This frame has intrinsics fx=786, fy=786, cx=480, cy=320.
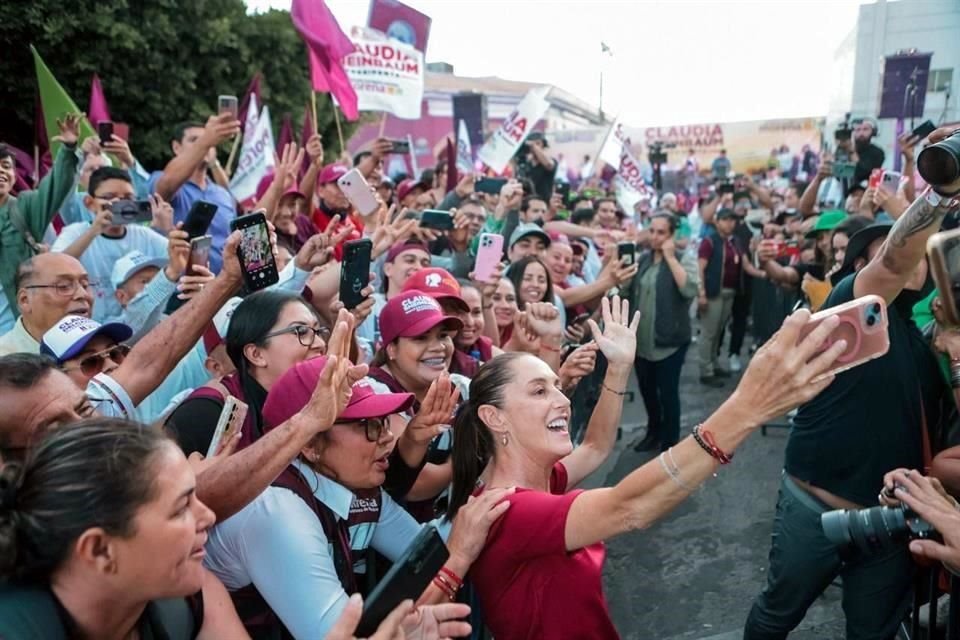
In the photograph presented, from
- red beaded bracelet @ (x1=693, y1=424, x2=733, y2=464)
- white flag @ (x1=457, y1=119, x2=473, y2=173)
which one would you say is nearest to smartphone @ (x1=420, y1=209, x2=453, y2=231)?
red beaded bracelet @ (x1=693, y1=424, x2=733, y2=464)

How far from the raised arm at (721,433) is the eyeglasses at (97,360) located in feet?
5.92

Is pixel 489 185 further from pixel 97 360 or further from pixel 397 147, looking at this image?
pixel 97 360

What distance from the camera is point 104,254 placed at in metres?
4.79

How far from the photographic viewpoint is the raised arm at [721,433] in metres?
1.61

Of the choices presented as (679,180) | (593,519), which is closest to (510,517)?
(593,519)

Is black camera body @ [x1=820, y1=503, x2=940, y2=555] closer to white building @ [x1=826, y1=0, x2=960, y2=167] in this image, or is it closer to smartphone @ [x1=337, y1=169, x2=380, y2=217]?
smartphone @ [x1=337, y1=169, x2=380, y2=217]

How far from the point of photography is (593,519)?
1.94 metres

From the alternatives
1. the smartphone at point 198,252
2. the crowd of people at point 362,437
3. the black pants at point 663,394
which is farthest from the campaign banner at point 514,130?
the smartphone at point 198,252

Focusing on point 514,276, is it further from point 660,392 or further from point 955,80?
point 955,80

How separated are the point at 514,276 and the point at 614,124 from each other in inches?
258

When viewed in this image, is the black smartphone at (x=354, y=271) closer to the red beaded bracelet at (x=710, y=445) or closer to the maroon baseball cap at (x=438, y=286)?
the maroon baseball cap at (x=438, y=286)

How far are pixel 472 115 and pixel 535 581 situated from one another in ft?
32.0

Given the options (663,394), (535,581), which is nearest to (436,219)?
(663,394)

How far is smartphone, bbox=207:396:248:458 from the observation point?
2.20 m
